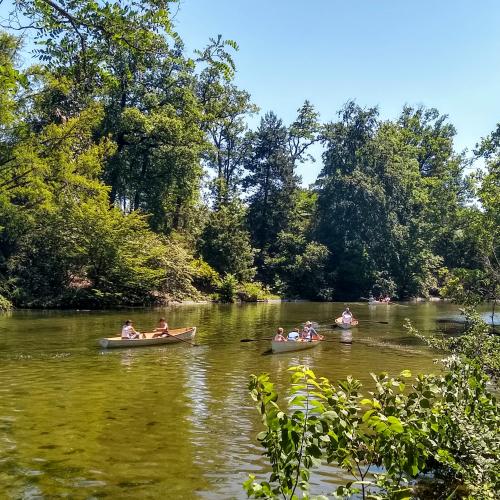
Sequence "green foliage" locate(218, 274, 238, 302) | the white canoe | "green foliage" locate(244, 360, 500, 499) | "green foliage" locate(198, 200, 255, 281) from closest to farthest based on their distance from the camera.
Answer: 1. "green foliage" locate(244, 360, 500, 499)
2. the white canoe
3. "green foliage" locate(218, 274, 238, 302)
4. "green foliage" locate(198, 200, 255, 281)

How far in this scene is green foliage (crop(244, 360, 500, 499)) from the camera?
3869 mm

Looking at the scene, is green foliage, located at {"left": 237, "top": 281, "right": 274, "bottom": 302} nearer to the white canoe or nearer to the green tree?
the green tree

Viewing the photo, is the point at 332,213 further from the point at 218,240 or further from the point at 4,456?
the point at 4,456

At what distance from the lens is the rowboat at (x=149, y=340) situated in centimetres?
2050

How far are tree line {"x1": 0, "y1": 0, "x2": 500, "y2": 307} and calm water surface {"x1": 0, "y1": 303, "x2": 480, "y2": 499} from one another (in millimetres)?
5918

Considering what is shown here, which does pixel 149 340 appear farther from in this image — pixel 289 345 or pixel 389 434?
pixel 389 434

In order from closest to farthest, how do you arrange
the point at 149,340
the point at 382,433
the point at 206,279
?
1. the point at 382,433
2. the point at 149,340
3. the point at 206,279

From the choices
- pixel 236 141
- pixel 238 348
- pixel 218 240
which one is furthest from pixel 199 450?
pixel 236 141

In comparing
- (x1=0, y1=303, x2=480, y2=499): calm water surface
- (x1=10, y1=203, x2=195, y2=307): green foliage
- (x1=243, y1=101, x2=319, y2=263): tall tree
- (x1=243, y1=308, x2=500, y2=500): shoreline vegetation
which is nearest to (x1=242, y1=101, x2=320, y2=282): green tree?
(x1=243, y1=101, x2=319, y2=263): tall tree

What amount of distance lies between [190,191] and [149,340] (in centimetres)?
3068

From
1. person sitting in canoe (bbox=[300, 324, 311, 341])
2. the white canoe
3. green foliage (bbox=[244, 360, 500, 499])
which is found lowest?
the white canoe

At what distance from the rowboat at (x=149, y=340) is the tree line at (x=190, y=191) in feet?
32.3

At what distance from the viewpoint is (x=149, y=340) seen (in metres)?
21.7

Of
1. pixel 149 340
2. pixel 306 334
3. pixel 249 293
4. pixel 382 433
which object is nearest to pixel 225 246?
pixel 249 293
